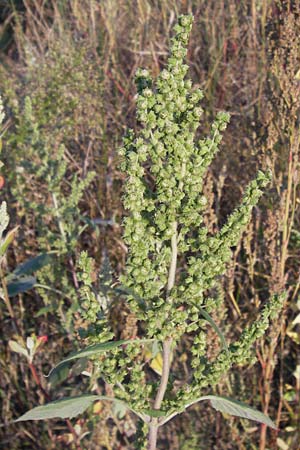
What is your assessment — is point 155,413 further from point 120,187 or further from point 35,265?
point 120,187

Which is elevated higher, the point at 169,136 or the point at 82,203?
the point at 169,136

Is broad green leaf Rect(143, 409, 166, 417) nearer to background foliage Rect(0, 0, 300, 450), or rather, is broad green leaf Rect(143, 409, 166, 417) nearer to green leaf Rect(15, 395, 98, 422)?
green leaf Rect(15, 395, 98, 422)

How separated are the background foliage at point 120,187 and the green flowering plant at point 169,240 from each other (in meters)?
0.53

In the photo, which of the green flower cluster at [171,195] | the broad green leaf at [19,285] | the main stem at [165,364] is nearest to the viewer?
the green flower cluster at [171,195]

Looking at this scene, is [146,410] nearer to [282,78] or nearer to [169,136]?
[169,136]

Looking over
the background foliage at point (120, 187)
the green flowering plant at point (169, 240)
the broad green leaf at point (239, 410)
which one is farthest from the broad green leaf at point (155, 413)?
the background foliage at point (120, 187)

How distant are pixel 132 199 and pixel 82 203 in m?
1.95

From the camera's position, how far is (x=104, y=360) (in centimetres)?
127

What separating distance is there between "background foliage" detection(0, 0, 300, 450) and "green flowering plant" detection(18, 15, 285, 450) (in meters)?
0.53

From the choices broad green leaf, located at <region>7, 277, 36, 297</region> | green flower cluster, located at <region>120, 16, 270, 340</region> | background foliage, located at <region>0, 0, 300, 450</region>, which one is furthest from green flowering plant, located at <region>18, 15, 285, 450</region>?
broad green leaf, located at <region>7, 277, 36, 297</region>

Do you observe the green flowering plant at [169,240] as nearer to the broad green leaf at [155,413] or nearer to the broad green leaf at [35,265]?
the broad green leaf at [155,413]

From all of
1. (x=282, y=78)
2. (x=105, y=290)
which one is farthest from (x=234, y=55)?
(x=105, y=290)

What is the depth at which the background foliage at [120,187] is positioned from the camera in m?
1.95

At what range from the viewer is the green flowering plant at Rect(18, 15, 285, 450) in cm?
108
